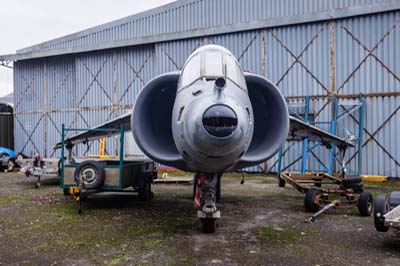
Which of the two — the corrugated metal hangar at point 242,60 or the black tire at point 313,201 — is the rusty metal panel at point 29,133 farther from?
the black tire at point 313,201

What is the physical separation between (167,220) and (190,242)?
1882 millimetres

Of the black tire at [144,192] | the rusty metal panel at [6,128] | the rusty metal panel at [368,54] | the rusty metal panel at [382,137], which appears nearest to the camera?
the black tire at [144,192]

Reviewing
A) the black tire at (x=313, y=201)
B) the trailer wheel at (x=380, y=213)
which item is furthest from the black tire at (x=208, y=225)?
the black tire at (x=313, y=201)

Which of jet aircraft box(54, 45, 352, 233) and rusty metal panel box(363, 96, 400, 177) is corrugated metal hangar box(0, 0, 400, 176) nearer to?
rusty metal panel box(363, 96, 400, 177)

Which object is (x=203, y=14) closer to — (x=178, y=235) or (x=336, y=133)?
(x=336, y=133)

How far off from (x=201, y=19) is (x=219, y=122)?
1700 cm

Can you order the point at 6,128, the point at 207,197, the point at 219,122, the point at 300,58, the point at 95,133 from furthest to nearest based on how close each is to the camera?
the point at 6,128 < the point at 300,58 < the point at 95,133 < the point at 207,197 < the point at 219,122

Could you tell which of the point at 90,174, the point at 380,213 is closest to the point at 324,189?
the point at 380,213

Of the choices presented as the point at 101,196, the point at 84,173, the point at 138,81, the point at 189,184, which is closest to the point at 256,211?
the point at 84,173

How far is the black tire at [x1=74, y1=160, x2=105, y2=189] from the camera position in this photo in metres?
9.38

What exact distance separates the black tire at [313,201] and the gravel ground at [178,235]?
11.9 inches

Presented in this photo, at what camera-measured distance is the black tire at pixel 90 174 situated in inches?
369

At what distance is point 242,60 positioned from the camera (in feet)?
66.8

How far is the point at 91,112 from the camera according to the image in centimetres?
2480
